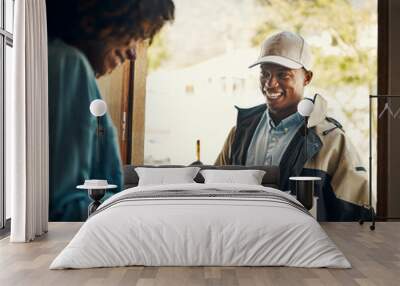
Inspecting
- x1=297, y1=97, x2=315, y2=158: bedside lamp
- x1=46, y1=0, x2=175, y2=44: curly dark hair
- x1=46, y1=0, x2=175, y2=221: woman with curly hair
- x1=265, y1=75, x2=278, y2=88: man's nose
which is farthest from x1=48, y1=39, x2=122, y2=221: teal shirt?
x1=297, y1=97, x2=315, y2=158: bedside lamp


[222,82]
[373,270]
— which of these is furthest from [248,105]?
[373,270]

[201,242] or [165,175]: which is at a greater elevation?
[165,175]

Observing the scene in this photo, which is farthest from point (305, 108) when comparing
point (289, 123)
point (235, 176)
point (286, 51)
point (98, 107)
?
point (98, 107)

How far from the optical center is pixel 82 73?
320 inches

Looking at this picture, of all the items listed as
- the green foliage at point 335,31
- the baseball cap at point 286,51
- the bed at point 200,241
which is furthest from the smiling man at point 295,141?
the bed at point 200,241

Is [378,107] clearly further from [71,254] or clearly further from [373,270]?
[71,254]

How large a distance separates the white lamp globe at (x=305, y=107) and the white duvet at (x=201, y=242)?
2.84m

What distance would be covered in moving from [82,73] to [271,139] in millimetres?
2650

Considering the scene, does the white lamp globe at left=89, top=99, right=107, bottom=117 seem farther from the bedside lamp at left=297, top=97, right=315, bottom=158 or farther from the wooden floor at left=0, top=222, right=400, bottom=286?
the bedside lamp at left=297, top=97, right=315, bottom=158

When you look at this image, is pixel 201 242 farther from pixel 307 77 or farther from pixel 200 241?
pixel 307 77

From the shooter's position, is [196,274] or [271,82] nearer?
[196,274]

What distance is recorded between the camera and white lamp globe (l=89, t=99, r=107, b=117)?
24.9 ft

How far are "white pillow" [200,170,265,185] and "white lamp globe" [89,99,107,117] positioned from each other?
152 cm

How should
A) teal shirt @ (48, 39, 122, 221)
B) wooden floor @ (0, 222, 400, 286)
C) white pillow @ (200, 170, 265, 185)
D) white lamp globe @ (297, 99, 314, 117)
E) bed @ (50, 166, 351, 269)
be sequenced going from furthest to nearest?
teal shirt @ (48, 39, 122, 221), white lamp globe @ (297, 99, 314, 117), white pillow @ (200, 170, 265, 185), bed @ (50, 166, 351, 269), wooden floor @ (0, 222, 400, 286)
